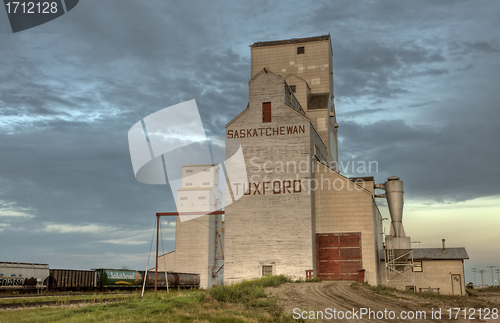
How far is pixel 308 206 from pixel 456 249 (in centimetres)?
2143

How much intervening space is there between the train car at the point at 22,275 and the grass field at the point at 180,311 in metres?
16.0

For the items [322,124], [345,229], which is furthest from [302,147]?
[322,124]

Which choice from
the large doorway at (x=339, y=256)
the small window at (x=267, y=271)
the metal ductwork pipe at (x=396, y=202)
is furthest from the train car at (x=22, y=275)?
the metal ductwork pipe at (x=396, y=202)

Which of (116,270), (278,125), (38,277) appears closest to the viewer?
(38,277)

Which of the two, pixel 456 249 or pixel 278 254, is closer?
pixel 278 254

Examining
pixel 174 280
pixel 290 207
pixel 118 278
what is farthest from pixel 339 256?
pixel 118 278

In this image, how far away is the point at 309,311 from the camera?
20.3m

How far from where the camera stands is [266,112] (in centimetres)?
4094

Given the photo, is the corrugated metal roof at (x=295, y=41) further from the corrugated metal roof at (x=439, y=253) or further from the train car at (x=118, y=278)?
the train car at (x=118, y=278)

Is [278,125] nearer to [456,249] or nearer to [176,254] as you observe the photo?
[456,249]

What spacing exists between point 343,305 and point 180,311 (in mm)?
8400

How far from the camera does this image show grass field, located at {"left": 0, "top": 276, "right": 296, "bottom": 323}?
58.8ft

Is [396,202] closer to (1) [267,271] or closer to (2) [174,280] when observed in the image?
(1) [267,271]

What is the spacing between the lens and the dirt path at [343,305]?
20.2 metres
